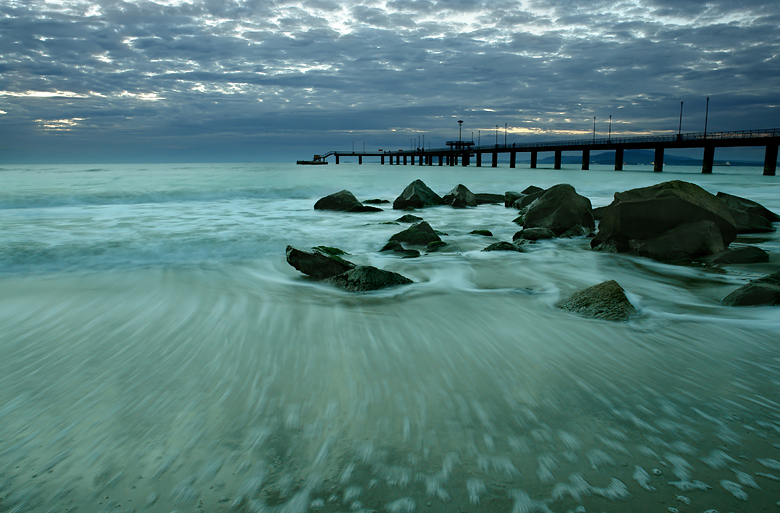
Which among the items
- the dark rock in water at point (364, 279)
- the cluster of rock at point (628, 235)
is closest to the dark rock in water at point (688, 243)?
the cluster of rock at point (628, 235)

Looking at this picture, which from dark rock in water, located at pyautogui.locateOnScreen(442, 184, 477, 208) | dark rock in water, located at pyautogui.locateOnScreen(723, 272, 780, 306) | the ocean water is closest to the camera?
the ocean water

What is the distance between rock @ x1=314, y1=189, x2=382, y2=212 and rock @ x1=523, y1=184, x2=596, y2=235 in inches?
245

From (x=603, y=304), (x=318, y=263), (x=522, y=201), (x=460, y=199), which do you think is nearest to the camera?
(x=603, y=304)

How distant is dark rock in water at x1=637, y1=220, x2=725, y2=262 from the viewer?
7359 mm

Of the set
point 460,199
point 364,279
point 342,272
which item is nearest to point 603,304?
point 364,279

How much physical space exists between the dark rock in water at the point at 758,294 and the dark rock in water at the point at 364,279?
12.1ft

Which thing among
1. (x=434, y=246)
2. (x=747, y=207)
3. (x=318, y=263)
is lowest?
(x=434, y=246)

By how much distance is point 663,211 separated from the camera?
7633 millimetres

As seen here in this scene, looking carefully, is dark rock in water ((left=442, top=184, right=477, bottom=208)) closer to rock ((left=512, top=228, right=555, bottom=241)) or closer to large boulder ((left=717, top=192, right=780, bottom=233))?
rock ((left=512, top=228, right=555, bottom=241))

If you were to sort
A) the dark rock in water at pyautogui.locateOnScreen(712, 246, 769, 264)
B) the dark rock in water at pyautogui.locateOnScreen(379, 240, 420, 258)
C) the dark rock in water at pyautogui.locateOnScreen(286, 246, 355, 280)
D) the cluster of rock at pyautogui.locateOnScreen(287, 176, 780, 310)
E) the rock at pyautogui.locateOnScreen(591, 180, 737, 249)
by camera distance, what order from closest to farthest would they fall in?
1. the cluster of rock at pyautogui.locateOnScreen(287, 176, 780, 310)
2. the dark rock in water at pyautogui.locateOnScreen(286, 246, 355, 280)
3. the dark rock in water at pyautogui.locateOnScreen(712, 246, 769, 264)
4. the rock at pyautogui.locateOnScreen(591, 180, 737, 249)
5. the dark rock in water at pyautogui.locateOnScreen(379, 240, 420, 258)

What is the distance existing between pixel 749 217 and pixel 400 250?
27.7ft

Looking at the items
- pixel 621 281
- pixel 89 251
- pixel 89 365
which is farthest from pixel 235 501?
pixel 89 251

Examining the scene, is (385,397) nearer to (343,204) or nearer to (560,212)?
(560,212)

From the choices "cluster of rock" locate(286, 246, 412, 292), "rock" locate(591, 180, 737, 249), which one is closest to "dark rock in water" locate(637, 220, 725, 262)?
"rock" locate(591, 180, 737, 249)
